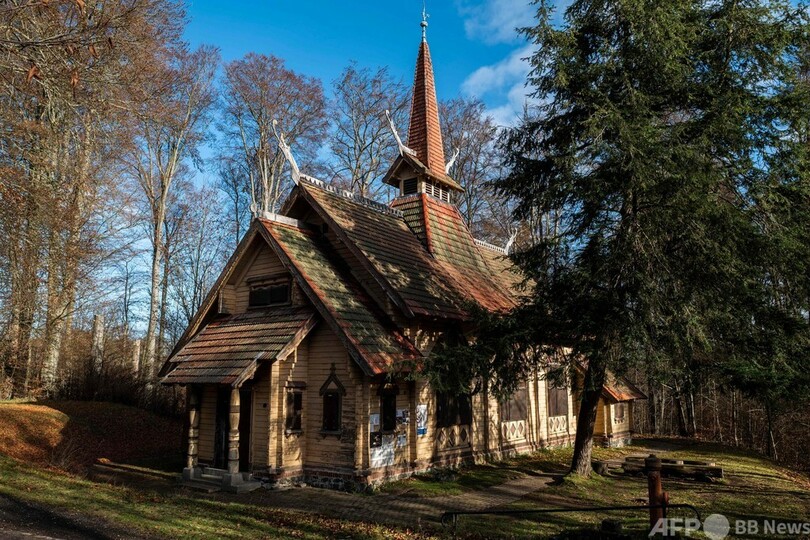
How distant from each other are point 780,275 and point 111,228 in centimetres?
2283

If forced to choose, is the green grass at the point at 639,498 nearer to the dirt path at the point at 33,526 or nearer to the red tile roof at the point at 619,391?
the red tile roof at the point at 619,391

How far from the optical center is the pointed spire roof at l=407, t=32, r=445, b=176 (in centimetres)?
2080

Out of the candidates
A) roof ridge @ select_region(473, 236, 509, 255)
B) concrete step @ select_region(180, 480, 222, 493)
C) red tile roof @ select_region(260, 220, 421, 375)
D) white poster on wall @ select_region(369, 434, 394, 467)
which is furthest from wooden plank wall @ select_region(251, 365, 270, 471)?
roof ridge @ select_region(473, 236, 509, 255)

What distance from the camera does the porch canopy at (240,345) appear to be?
12.7m

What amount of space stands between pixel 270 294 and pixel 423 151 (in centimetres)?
878

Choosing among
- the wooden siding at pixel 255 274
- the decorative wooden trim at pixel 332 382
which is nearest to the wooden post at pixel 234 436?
the decorative wooden trim at pixel 332 382

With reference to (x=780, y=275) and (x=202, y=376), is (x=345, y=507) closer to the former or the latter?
(x=202, y=376)

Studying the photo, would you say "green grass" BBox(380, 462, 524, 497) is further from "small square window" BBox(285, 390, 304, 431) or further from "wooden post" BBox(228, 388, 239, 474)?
"wooden post" BBox(228, 388, 239, 474)

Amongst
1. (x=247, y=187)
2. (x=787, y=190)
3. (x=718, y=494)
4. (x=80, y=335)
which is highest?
(x=247, y=187)

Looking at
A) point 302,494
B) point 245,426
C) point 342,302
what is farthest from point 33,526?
point 342,302

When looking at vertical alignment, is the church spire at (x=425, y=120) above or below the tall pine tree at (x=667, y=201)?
above

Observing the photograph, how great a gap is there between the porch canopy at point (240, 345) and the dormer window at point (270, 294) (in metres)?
0.24

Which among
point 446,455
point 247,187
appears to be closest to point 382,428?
point 446,455

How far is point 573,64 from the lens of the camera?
501 inches
